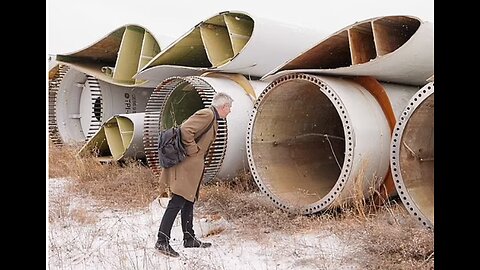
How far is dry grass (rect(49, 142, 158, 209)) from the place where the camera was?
5229 mm

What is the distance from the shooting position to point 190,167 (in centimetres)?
349

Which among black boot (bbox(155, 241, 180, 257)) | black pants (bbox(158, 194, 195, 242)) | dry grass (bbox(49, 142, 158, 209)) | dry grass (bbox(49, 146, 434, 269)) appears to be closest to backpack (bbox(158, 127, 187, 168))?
black pants (bbox(158, 194, 195, 242))

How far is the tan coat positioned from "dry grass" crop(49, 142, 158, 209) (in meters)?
1.56

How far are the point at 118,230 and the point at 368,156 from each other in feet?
6.81

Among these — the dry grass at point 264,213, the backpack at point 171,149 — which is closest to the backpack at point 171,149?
the backpack at point 171,149

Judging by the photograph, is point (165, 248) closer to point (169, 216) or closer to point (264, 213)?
point (169, 216)

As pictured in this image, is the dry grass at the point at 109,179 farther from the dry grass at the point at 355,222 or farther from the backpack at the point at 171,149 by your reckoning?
the backpack at the point at 171,149

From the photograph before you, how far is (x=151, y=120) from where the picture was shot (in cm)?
603

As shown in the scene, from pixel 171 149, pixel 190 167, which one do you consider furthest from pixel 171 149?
pixel 190 167
